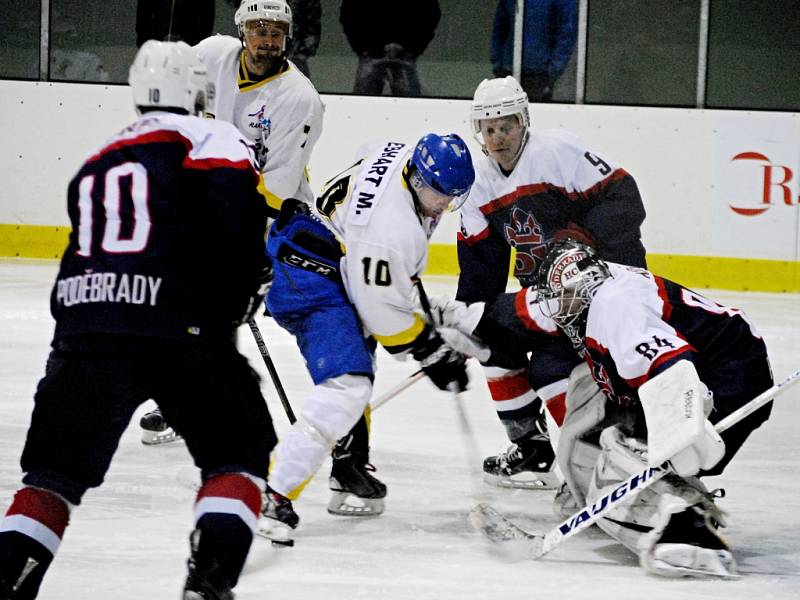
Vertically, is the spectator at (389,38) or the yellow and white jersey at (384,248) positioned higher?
the spectator at (389,38)

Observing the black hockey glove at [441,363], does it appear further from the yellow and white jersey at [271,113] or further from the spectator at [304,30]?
the spectator at [304,30]

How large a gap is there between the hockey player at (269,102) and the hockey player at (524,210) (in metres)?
0.55

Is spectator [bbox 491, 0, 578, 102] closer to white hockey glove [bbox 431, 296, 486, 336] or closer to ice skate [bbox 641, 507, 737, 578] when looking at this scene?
white hockey glove [bbox 431, 296, 486, 336]

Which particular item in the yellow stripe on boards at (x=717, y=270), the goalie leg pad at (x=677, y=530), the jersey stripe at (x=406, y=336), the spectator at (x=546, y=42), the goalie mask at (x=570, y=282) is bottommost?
the goalie leg pad at (x=677, y=530)

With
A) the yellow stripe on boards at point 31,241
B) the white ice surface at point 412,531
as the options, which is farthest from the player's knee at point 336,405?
the yellow stripe on boards at point 31,241

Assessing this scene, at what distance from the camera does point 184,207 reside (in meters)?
1.96

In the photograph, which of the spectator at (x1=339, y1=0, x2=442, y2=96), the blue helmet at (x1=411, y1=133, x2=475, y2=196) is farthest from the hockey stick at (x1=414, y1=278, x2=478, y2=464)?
the spectator at (x1=339, y1=0, x2=442, y2=96)

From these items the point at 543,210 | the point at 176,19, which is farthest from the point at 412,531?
the point at 176,19

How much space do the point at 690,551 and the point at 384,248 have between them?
85 centimetres

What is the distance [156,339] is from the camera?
1.92 metres

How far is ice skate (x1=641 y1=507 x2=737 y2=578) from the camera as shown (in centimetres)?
249

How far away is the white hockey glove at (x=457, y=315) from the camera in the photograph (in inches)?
121

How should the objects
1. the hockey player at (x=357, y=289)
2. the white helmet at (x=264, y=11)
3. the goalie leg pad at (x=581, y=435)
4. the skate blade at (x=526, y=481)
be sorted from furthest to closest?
the white helmet at (x=264, y=11)
the skate blade at (x=526, y=481)
the goalie leg pad at (x=581, y=435)
the hockey player at (x=357, y=289)

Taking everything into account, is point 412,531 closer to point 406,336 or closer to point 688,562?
point 406,336
